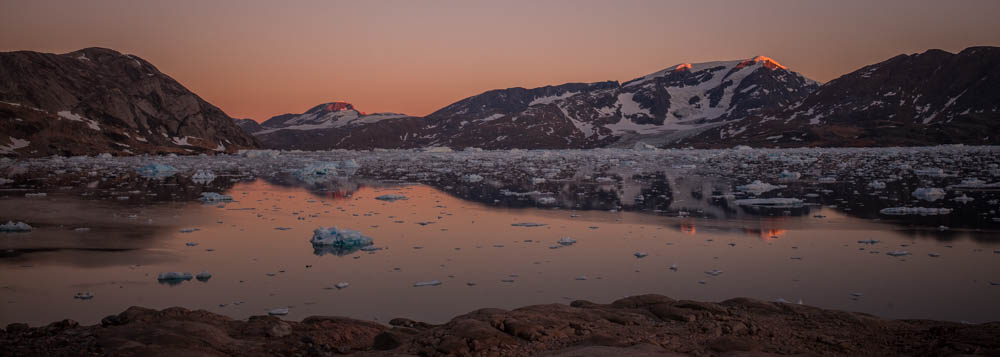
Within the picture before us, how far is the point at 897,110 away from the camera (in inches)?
5630

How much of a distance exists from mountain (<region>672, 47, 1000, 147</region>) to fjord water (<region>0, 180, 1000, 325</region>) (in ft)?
364

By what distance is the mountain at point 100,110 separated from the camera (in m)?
85.8

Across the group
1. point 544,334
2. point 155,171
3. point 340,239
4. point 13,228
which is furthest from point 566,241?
point 155,171


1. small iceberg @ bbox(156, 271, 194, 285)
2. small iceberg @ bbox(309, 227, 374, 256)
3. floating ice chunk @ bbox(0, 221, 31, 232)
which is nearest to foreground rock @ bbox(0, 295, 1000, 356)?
small iceberg @ bbox(156, 271, 194, 285)

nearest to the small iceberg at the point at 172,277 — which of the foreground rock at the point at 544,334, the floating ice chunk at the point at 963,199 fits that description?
the foreground rock at the point at 544,334

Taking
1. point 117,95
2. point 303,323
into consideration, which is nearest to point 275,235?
point 303,323

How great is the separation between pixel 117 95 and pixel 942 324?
153 meters

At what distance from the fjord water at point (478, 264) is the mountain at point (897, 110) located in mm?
110913

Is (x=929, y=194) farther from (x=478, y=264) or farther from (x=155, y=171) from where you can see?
(x=155, y=171)

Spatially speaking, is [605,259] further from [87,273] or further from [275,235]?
[87,273]

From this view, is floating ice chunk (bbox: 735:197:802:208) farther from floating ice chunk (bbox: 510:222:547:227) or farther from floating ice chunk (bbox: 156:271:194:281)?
floating ice chunk (bbox: 156:271:194:281)

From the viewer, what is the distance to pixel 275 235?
13641mm

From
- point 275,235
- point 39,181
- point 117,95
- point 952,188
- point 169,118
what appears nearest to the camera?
point 275,235

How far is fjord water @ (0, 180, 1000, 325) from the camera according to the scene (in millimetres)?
7906
